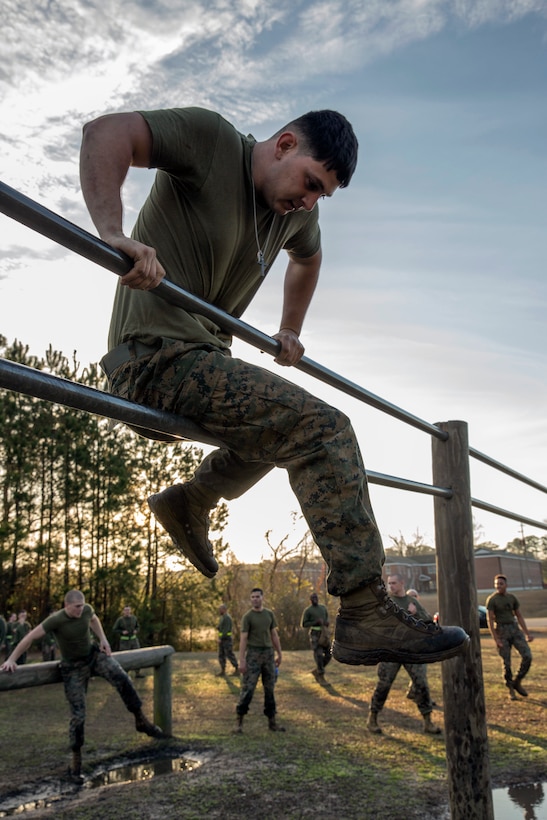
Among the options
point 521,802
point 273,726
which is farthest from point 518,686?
point 521,802

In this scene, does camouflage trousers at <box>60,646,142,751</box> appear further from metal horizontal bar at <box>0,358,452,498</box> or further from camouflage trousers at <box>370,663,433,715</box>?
metal horizontal bar at <box>0,358,452,498</box>

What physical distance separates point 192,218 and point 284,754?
7.71 meters

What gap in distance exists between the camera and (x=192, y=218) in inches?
75.0

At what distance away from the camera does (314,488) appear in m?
1.77

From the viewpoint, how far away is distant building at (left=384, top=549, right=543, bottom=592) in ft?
203

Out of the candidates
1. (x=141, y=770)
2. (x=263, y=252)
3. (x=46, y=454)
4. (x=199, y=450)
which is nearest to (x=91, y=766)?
(x=141, y=770)

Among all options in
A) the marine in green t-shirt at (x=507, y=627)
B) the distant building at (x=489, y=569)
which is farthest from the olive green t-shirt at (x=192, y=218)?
the distant building at (x=489, y=569)

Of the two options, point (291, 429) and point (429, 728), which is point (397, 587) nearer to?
point (429, 728)

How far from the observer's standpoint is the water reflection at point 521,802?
5.73m

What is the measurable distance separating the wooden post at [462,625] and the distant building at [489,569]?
2242 inches

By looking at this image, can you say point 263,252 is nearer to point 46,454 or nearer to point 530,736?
point 530,736

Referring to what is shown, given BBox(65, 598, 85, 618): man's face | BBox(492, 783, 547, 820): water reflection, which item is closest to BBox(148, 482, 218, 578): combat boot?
BBox(492, 783, 547, 820): water reflection

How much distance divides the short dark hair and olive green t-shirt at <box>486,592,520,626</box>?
1110cm

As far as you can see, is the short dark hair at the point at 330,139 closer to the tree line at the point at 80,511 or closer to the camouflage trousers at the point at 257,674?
the camouflage trousers at the point at 257,674
